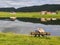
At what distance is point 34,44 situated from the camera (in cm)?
3061

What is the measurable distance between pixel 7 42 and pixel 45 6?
148918mm

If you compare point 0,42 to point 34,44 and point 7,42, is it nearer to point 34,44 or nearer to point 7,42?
point 7,42

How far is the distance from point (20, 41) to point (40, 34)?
5.87m

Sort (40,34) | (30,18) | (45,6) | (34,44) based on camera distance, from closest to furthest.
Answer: (34,44) < (40,34) < (30,18) < (45,6)

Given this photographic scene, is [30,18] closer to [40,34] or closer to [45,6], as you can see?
[40,34]

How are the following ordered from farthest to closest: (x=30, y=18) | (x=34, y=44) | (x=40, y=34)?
(x=30, y=18) < (x=40, y=34) < (x=34, y=44)

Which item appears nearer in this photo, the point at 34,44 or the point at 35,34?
the point at 34,44

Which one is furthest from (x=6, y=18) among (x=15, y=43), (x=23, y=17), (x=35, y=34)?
(x=15, y=43)

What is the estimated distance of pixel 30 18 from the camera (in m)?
98.9

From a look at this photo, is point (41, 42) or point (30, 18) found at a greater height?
point (41, 42)

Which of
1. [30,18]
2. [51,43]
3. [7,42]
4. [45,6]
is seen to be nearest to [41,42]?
[51,43]

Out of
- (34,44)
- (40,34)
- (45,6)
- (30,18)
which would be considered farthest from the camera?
(45,6)

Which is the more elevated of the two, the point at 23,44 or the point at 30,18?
the point at 23,44

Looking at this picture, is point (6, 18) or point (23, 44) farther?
point (6, 18)
